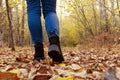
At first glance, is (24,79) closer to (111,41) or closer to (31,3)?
(31,3)

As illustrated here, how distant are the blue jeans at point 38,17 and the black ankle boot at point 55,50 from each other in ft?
0.24

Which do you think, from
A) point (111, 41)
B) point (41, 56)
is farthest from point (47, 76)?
point (111, 41)

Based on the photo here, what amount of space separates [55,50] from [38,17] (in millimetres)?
483

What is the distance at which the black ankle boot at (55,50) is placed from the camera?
265 centimetres

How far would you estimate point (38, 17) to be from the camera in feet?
9.71

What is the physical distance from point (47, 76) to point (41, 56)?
150cm

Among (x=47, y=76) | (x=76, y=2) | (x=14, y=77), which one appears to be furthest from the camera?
(x=76, y=2)

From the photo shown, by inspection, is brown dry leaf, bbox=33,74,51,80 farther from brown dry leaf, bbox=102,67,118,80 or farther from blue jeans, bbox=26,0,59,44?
blue jeans, bbox=26,0,59,44

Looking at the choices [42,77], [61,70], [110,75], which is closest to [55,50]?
[61,70]

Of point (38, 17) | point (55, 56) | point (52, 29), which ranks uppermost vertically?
point (38, 17)

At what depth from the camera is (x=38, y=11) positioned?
2.94 meters

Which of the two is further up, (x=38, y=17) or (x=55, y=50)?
(x=38, y=17)

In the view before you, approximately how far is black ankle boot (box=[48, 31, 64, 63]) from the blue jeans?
0.07 m

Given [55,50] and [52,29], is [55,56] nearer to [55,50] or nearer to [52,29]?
[55,50]
